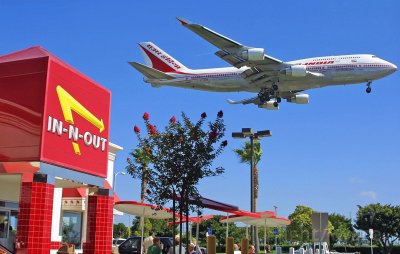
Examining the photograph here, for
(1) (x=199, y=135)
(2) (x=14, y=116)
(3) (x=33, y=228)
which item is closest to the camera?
(3) (x=33, y=228)

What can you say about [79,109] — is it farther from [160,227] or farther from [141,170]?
[160,227]

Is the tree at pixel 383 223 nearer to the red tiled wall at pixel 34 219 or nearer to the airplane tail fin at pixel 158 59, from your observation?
the airplane tail fin at pixel 158 59

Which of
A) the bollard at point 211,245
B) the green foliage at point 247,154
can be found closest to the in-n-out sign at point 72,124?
the bollard at point 211,245

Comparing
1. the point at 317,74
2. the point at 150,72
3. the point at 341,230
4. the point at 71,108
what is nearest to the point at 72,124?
the point at 71,108

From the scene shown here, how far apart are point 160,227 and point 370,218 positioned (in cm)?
3136

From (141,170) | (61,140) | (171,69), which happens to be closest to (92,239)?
(141,170)

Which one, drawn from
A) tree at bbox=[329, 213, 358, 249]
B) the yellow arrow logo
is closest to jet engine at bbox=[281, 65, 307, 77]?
the yellow arrow logo

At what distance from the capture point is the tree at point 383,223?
7269 centimetres

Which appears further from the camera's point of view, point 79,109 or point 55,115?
point 79,109

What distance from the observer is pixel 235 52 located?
34.5 meters

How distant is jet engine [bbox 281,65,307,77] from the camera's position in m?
33.3

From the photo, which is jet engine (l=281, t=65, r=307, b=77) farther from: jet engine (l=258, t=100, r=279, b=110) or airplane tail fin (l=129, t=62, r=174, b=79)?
airplane tail fin (l=129, t=62, r=174, b=79)

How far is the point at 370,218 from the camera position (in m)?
74.8

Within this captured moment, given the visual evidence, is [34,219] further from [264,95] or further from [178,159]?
[264,95]
